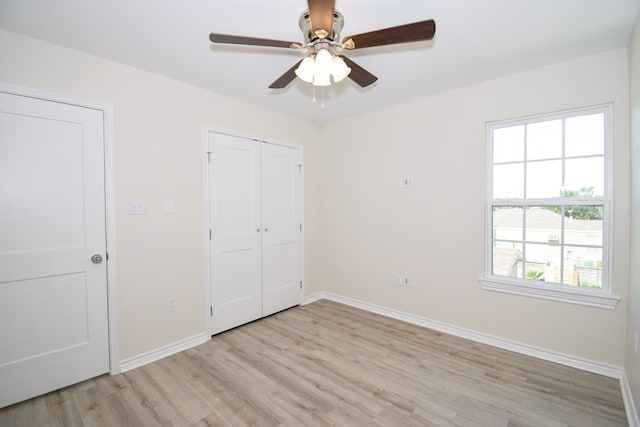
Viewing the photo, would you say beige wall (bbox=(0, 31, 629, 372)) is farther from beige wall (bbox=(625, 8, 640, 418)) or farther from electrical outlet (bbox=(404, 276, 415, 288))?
beige wall (bbox=(625, 8, 640, 418))

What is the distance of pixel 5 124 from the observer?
6.14ft

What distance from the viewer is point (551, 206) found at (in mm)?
2449

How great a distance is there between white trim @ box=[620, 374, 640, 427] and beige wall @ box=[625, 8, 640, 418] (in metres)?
0.06

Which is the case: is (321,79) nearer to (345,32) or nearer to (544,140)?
(345,32)

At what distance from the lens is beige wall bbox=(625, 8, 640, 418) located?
1.71 m

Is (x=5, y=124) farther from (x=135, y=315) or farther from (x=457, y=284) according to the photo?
(x=457, y=284)

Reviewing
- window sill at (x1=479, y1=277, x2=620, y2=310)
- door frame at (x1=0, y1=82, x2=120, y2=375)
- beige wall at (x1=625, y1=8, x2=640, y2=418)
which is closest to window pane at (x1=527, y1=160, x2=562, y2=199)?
beige wall at (x1=625, y1=8, x2=640, y2=418)

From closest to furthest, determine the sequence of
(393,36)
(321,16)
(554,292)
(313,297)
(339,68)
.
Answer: (321,16)
(393,36)
(339,68)
(554,292)
(313,297)

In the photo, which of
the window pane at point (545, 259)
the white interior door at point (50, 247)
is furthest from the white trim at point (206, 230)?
the window pane at point (545, 259)

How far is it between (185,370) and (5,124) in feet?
7.23

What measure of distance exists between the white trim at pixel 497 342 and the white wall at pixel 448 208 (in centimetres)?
4

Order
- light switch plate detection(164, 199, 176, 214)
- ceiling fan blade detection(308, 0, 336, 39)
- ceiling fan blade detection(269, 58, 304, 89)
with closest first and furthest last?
1. ceiling fan blade detection(308, 0, 336, 39)
2. ceiling fan blade detection(269, 58, 304, 89)
3. light switch plate detection(164, 199, 176, 214)

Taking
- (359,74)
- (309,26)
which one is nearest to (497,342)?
(359,74)

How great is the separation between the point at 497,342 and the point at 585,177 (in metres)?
1.65
